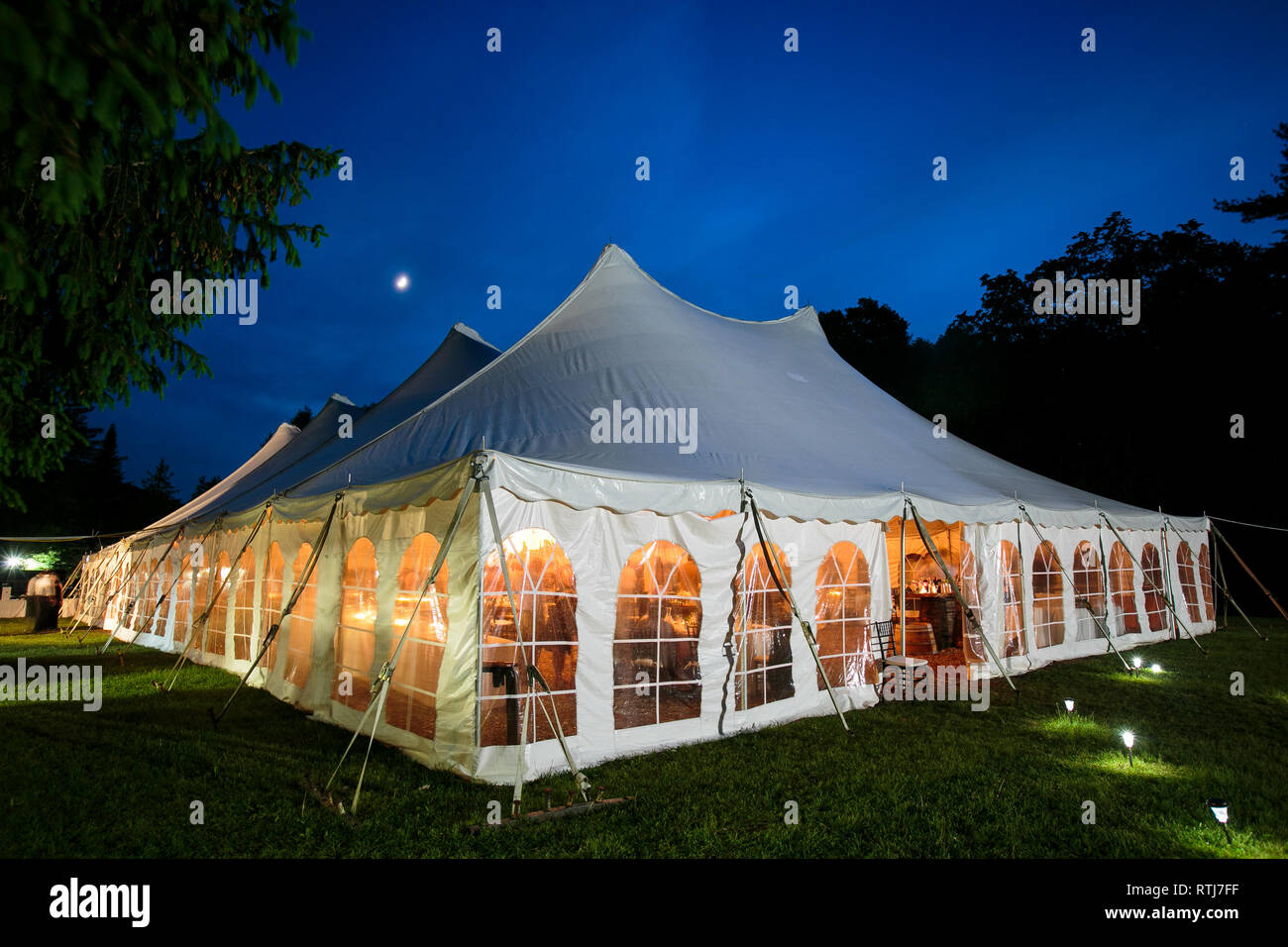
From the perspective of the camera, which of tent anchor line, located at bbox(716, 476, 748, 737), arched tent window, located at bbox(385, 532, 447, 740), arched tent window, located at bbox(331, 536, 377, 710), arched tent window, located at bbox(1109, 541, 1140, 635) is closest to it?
arched tent window, located at bbox(385, 532, 447, 740)

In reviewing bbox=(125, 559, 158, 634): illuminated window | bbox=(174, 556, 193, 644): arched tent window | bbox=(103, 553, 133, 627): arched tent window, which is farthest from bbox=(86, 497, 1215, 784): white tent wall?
bbox=(103, 553, 133, 627): arched tent window

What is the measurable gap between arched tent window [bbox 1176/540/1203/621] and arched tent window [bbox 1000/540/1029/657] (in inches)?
196

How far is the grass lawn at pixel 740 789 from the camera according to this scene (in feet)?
10.4

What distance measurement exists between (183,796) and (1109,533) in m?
10.9

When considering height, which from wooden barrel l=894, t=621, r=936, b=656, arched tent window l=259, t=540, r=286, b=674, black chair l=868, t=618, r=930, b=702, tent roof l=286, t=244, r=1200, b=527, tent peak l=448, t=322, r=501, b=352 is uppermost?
tent peak l=448, t=322, r=501, b=352

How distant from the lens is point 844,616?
6242 mm

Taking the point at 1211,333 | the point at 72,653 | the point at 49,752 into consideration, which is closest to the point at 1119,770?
the point at 49,752

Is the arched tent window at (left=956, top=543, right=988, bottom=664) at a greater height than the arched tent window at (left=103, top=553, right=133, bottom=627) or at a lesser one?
greater

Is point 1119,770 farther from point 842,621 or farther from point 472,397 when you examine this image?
point 472,397

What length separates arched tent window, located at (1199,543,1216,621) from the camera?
38.1 feet

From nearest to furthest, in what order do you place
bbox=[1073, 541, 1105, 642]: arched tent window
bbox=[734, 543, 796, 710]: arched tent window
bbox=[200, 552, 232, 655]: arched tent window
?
bbox=[734, 543, 796, 710]: arched tent window → bbox=[200, 552, 232, 655]: arched tent window → bbox=[1073, 541, 1105, 642]: arched tent window

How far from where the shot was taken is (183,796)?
12.5 ft

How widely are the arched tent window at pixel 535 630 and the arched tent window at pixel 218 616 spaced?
6.22m

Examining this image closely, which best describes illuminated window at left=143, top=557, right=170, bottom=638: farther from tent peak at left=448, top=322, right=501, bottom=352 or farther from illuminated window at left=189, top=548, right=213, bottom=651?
tent peak at left=448, top=322, right=501, bottom=352
